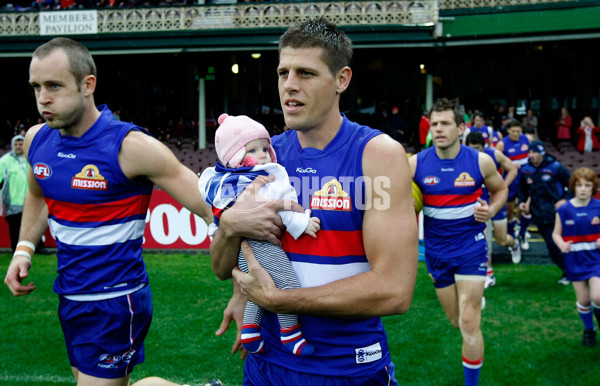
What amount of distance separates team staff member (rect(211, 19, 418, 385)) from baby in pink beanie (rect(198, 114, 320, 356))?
0.05 metres

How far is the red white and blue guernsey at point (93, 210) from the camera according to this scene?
356 centimetres

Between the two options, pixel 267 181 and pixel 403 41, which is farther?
pixel 403 41

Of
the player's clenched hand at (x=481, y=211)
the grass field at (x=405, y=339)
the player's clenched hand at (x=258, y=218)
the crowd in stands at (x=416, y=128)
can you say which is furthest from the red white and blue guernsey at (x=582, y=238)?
the crowd in stands at (x=416, y=128)

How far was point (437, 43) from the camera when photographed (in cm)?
2153

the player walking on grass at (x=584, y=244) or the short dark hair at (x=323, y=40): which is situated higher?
the short dark hair at (x=323, y=40)

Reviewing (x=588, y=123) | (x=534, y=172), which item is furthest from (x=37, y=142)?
(x=588, y=123)

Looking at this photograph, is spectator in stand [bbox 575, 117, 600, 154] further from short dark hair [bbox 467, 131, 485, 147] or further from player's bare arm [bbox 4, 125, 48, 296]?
player's bare arm [bbox 4, 125, 48, 296]

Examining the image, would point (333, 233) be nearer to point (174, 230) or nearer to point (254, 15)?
point (174, 230)

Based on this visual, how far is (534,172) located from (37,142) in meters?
8.37

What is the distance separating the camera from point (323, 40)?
2.49m

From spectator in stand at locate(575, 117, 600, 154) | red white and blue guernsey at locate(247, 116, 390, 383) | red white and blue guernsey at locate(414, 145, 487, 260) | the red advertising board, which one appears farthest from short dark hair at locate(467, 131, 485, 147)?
spectator in stand at locate(575, 117, 600, 154)

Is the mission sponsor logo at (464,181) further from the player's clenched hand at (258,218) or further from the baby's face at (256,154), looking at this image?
the player's clenched hand at (258,218)

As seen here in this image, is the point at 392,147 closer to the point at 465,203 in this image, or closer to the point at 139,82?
the point at 465,203

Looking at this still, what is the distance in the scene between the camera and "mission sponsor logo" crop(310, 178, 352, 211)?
2.48 m
